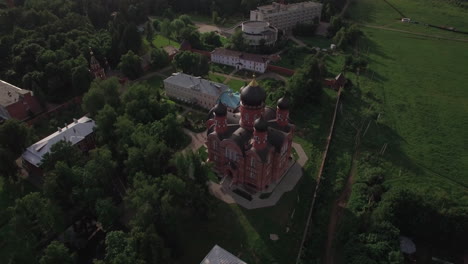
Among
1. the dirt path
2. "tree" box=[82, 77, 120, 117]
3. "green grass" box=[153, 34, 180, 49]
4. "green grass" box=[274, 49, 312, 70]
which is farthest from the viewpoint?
"green grass" box=[153, 34, 180, 49]

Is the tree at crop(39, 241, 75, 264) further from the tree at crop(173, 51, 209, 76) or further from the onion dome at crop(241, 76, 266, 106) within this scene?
the tree at crop(173, 51, 209, 76)

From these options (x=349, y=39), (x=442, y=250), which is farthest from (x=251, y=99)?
(x=349, y=39)

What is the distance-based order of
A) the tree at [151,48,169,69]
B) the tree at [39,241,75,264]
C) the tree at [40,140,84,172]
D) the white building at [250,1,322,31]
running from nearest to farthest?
the tree at [39,241,75,264] → the tree at [40,140,84,172] → the tree at [151,48,169,69] → the white building at [250,1,322,31]

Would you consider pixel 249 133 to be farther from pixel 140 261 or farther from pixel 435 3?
pixel 435 3

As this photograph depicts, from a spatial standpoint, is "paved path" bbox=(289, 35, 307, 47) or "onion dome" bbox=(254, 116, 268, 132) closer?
"onion dome" bbox=(254, 116, 268, 132)

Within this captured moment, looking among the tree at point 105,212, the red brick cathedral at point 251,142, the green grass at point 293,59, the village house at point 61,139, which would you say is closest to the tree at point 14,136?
the village house at point 61,139

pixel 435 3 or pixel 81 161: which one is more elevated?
pixel 435 3

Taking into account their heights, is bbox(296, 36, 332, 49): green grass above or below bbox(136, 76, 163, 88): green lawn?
above

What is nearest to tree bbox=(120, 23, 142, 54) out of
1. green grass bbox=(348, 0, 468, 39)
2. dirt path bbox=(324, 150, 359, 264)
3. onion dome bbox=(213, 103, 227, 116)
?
onion dome bbox=(213, 103, 227, 116)
